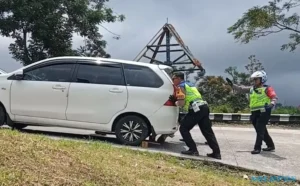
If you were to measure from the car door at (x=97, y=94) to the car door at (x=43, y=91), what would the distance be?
0.19 m

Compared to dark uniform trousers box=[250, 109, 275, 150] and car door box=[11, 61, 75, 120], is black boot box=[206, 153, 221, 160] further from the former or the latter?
car door box=[11, 61, 75, 120]

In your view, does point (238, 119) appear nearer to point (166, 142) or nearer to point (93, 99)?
point (166, 142)

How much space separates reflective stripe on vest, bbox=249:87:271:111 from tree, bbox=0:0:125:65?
35.8ft

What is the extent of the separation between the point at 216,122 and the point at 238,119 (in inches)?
32.2

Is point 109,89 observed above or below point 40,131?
above

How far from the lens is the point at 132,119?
27.3ft

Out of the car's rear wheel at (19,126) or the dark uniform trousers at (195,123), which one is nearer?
the dark uniform trousers at (195,123)

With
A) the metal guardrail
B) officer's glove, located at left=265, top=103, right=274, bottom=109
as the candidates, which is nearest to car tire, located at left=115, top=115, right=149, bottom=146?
officer's glove, located at left=265, top=103, right=274, bottom=109

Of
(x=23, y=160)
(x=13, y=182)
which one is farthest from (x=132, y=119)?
(x=13, y=182)

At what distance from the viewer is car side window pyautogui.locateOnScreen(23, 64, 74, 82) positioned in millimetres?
8719

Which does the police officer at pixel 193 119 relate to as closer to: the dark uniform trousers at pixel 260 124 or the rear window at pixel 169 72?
the rear window at pixel 169 72

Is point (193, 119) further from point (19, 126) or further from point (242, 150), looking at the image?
point (19, 126)

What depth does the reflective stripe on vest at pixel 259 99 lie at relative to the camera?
8984mm

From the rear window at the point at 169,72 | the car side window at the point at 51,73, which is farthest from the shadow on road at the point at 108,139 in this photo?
the rear window at the point at 169,72
